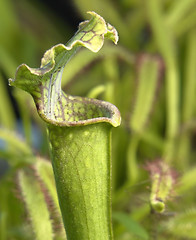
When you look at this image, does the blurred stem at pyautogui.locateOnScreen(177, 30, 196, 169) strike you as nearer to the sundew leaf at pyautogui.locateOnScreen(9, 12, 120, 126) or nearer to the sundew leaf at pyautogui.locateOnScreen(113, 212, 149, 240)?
the sundew leaf at pyautogui.locateOnScreen(113, 212, 149, 240)

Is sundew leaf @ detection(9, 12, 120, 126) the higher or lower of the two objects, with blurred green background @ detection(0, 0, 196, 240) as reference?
lower

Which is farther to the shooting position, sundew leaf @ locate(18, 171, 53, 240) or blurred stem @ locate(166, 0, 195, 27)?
blurred stem @ locate(166, 0, 195, 27)

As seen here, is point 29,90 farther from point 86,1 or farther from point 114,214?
point 86,1

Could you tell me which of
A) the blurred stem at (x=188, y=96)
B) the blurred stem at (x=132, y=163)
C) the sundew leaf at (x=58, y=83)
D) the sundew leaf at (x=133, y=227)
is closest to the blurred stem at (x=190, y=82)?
the blurred stem at (x=188, y=96)

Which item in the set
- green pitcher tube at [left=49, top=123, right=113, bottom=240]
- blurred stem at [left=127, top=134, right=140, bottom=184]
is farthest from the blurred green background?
green pitcher tube at [left=49, top=123, right=113, bottom=240]

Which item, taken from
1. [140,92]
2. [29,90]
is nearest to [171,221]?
[140,92]

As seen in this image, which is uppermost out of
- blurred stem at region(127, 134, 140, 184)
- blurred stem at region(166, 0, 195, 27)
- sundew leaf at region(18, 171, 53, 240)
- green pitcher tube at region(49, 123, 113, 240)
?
blurred stem at region(166, 0, 195, 27)

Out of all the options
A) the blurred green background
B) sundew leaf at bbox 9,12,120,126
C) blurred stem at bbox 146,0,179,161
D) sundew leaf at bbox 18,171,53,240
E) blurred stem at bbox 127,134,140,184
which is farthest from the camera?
blurred stem at bbox 146,0,179,161

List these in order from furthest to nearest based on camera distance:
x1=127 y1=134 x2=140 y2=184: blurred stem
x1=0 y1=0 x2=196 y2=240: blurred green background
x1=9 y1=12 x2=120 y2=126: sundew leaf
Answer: x1=127 y1=134 x2=140 y2=184: blurred stem
x1=0 y1=0 x2=196 y2=240: blurred green background
x1=9 y1=12 x2=120 y2=126: sundew leaf

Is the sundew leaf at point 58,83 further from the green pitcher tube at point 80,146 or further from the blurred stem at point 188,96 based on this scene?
the blurred stem at point 188,96
